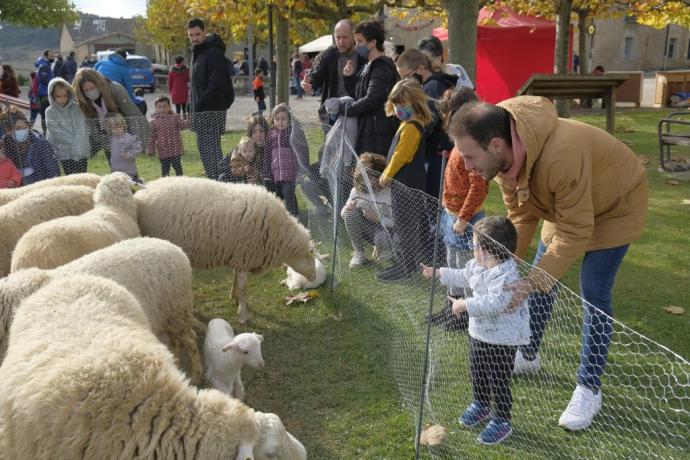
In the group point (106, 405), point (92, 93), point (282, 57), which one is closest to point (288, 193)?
point (92, 93)

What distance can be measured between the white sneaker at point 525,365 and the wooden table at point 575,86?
510 centimetres

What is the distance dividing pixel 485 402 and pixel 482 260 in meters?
0.81

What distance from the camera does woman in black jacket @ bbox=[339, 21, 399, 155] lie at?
5.54 metres

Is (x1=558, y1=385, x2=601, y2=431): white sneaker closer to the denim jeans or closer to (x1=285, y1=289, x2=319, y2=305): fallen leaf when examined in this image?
the denim jeans

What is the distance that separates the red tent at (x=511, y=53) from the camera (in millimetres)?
15664

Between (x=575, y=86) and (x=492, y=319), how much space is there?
6.37 m

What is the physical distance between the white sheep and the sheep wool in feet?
2.09

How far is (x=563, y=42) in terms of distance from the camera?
12789mm

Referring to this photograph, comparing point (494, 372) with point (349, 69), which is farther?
point (349, 69)

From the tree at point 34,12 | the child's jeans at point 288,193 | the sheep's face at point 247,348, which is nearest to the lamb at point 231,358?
the sheep's face at point 247,348

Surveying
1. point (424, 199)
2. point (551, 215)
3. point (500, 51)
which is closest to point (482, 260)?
point (551, 215)

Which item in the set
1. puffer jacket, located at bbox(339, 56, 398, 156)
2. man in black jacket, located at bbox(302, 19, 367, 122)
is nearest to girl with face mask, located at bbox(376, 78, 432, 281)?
puffer jacket, located at bbox(339, 56, 398, 156)

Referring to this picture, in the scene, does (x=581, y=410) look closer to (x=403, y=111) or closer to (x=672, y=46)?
(x=403, y=111)

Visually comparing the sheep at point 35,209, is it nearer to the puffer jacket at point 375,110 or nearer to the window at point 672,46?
the puffer jacket at point 375,110
